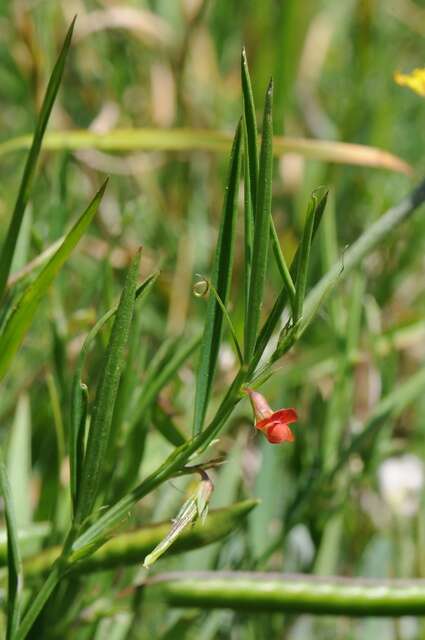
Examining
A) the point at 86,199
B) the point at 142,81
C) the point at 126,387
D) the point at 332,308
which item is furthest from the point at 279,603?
the point at 142,81

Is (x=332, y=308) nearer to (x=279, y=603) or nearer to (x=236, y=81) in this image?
(x=279, y=603)

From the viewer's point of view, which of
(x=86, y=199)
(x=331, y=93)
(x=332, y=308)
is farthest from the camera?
(x=331, y=93)

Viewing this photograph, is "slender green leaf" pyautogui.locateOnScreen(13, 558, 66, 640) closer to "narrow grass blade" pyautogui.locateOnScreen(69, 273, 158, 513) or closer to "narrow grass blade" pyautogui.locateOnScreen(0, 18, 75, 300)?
"narrow grass blade" pyautogui.locateOnScreen(69, 273, 158, 513)

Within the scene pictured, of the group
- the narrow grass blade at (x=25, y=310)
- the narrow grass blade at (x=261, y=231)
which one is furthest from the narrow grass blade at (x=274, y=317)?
the narrow grass blade at (x=25, y=310)

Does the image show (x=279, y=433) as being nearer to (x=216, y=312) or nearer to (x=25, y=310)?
(x=216, y=312)

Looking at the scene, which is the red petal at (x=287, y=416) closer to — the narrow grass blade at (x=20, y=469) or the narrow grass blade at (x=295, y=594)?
the narrow grass blade at (x=295, y=594)

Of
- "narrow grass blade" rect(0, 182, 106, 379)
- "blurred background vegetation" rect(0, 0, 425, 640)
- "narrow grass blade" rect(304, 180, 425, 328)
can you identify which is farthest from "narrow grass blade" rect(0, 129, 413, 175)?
"narrow grass blade" rect(0, 182, 106, 379)
